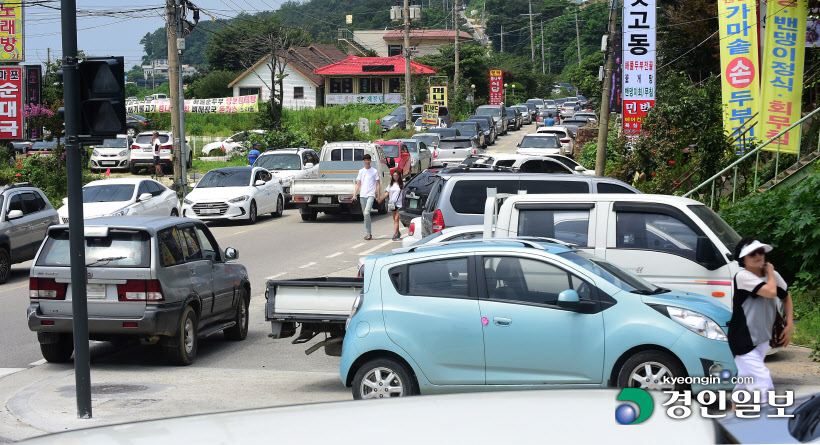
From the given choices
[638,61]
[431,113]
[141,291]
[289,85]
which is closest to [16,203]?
[141,291]

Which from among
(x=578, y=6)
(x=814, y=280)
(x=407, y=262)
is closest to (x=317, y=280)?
(x=407, y=262)

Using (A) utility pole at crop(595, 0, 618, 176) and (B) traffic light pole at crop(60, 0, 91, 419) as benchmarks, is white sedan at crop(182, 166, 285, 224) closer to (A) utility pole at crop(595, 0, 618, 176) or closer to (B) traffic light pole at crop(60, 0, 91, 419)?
(A) utility pole at crop(595, 0, 618, 176)

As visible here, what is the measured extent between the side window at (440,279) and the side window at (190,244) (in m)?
4.36

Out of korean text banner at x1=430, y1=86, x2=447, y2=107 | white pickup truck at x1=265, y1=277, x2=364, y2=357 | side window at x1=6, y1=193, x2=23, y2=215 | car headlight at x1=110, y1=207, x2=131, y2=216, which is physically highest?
korean text banner at x1=430, y1=86, x2=447, y2=107

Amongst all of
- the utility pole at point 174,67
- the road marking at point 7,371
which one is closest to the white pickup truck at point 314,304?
the road marking at point 7,371

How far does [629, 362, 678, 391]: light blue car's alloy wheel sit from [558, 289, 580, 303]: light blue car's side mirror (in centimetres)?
84

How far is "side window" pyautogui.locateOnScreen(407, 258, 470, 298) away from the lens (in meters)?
8.16

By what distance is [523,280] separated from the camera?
26.6 ft

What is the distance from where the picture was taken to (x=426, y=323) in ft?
26.4

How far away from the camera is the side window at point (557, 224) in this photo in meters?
10.8

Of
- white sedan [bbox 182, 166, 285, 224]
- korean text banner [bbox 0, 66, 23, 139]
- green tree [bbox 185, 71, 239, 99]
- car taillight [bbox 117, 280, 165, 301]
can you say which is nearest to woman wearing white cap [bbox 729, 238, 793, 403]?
car taillight [bbox 117, 280, 165, 301]

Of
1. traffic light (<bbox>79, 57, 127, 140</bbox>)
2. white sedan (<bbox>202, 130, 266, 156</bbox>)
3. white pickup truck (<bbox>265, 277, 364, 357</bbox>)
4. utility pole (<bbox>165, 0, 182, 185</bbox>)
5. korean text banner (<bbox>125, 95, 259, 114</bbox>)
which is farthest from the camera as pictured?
korean text banner (<bbox>125, 95, 259, 114</bbox>)

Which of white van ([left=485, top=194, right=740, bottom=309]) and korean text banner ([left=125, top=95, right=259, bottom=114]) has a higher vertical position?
korean text banner ([left=125, top=95, right=259, bottom=114])

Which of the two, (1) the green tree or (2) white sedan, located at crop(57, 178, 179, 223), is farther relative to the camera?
(1) the green tree
